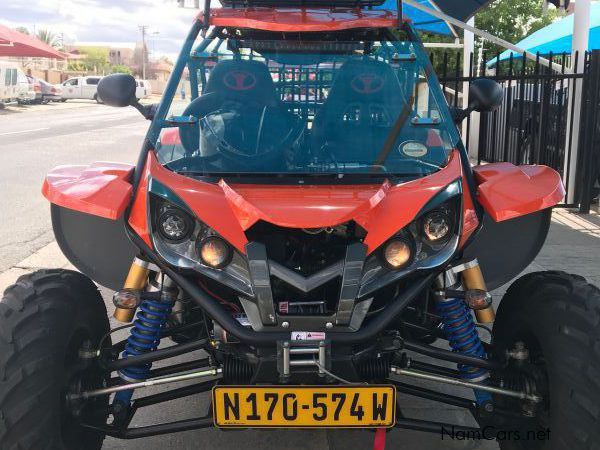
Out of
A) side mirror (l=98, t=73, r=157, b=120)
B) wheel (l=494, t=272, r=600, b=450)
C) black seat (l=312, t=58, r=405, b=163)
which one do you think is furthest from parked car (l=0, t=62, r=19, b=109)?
wheel (l=494, t=272, r=600, b=450)

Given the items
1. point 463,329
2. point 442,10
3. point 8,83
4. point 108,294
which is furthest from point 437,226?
point 8,83

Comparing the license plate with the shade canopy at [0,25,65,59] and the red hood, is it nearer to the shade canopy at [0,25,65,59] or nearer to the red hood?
the red hood

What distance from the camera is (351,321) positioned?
273cm

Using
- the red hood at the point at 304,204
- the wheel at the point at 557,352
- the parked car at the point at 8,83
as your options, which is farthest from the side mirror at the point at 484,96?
the parked car at the point at 8,83

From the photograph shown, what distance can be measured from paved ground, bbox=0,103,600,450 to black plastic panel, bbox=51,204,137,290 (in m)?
0.83

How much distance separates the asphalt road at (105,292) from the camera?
3.59m

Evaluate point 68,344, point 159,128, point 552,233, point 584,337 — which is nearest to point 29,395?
point 68,344

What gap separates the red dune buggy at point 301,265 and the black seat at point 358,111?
0.01 m

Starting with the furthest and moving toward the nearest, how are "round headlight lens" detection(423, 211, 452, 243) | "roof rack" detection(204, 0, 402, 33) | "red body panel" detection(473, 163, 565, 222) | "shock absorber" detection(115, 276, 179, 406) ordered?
"roof rack" detection(204, 0, 402, 33) < "red body panel" detection(473, 163, 565, 222) < "shock absorber" detection(115, 276, 179, 406) < "round headlight lens" detection(423, 211, 452, 243)

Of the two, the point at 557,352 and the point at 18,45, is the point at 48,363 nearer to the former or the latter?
the point at 557,352

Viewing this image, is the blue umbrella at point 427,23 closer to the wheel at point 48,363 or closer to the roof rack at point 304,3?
the roof rack at point 304,3

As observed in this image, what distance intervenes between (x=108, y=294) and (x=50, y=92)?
4385 centimetres

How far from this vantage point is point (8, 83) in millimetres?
36469

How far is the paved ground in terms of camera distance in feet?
11.8
